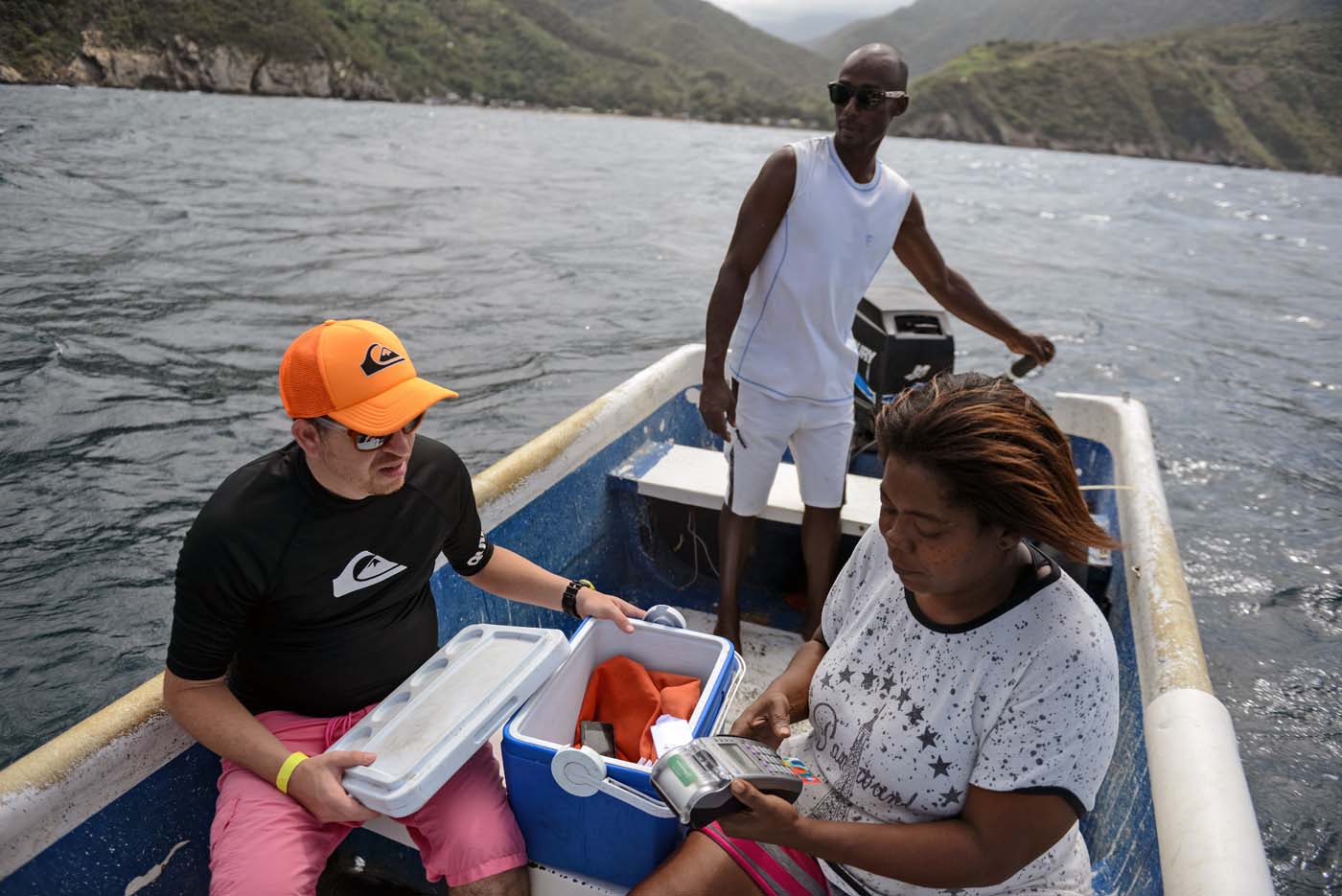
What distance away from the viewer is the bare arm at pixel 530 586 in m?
2.13

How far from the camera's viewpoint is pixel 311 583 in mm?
1697

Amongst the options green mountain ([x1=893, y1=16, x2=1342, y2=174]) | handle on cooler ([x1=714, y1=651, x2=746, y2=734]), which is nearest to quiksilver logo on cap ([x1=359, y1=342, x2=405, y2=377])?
handle on cooler ([x1=714, y1=651, x2=746, y2=734])

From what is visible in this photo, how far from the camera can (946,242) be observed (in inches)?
770

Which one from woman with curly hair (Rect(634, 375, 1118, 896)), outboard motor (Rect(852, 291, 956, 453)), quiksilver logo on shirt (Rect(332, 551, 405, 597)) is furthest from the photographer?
outboard motor (Rect(852, 291, 956, 453))

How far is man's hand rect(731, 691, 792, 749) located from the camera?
1.68m

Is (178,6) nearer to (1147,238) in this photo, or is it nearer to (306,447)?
(1147,238)

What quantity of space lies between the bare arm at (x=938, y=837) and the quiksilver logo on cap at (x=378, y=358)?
0.99 metres

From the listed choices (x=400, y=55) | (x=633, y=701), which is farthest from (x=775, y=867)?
(x=400, y=55)

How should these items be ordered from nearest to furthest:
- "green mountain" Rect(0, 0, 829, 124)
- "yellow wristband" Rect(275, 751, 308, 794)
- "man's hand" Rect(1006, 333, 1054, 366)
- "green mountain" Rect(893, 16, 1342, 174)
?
1. "yellow wristband" Rect(275, 751, 308, 794)
2. "man's hand" Rect(1006, 333, 1054, 366)
3. "green mountain" Rect(0, 0, 829, 124)
4. "green mountain" Rect(893, 16, 1342, 174)

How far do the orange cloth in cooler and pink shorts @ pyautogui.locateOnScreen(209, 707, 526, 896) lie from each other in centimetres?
27

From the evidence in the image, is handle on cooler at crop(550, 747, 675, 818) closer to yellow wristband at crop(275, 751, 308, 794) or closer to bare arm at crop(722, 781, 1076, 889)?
bare arm at crop(722, 781, 1076, 889)

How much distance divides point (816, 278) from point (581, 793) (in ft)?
5.27

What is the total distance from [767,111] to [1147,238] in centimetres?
7495

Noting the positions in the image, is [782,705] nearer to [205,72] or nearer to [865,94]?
[865,94]
